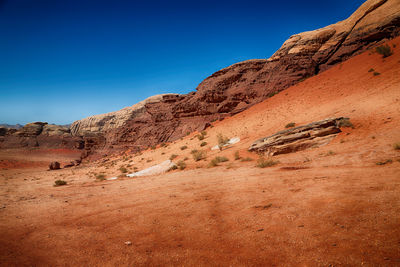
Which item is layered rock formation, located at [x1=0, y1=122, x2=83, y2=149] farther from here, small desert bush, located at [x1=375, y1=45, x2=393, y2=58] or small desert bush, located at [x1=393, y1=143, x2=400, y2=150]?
small desert bush, located at [x1=375, y1=45, x2=393, y2=58]

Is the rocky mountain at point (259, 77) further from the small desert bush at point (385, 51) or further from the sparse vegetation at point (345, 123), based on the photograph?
the sparse vegetation at point (345, 123)

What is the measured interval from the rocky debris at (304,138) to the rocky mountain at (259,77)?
15.1 m

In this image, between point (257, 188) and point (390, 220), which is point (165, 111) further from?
point (390, 220)

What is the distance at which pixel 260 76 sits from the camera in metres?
27.0

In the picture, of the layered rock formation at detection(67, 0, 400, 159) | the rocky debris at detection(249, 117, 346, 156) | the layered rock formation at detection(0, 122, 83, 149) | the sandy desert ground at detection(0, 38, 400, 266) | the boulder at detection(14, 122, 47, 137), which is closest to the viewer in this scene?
the sandy desert ground at detection(0, 38, 400, 266)

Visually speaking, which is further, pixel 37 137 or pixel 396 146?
pixel 37 137

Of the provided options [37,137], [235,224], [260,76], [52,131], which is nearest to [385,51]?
[260,76]

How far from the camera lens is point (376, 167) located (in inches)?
187

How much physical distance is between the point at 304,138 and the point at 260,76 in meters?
20.5

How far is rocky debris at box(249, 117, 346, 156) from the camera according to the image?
8742 millimetres

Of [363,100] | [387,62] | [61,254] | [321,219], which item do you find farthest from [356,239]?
[387,62]

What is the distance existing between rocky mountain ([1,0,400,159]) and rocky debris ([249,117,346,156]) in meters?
15.1

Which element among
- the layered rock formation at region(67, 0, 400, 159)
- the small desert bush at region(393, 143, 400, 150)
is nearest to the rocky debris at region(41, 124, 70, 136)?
the layered rock formation at region(67, 0, 400, 159)

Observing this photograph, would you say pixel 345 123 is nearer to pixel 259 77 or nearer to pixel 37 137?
pixel 259 77
